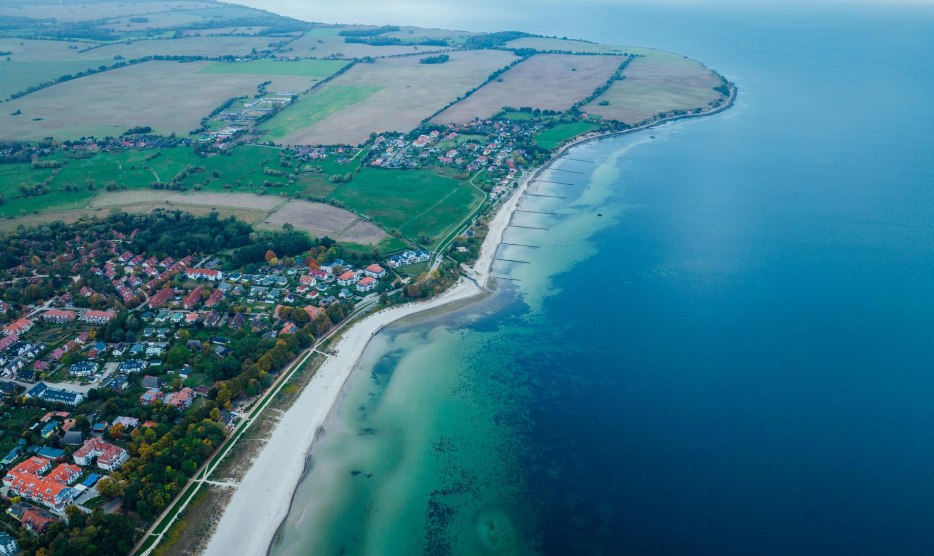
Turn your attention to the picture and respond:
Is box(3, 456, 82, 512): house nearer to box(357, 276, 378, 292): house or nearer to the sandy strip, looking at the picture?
the sandy strip

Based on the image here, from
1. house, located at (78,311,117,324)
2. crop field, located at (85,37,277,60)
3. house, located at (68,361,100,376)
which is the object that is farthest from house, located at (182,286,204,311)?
crop field, located at (85,37,277,60)

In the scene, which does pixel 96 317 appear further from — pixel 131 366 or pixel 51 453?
pixel 51 453

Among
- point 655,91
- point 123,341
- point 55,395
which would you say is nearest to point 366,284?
point 123,341

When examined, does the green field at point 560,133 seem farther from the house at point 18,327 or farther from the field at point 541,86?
the house at point 18,327

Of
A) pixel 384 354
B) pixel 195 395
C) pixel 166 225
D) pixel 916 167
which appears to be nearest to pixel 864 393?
pixel 384 354

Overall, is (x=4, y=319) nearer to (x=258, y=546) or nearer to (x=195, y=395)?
(x=195, y=395)

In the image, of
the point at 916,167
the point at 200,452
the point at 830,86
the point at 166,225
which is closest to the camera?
the point at 200,452
